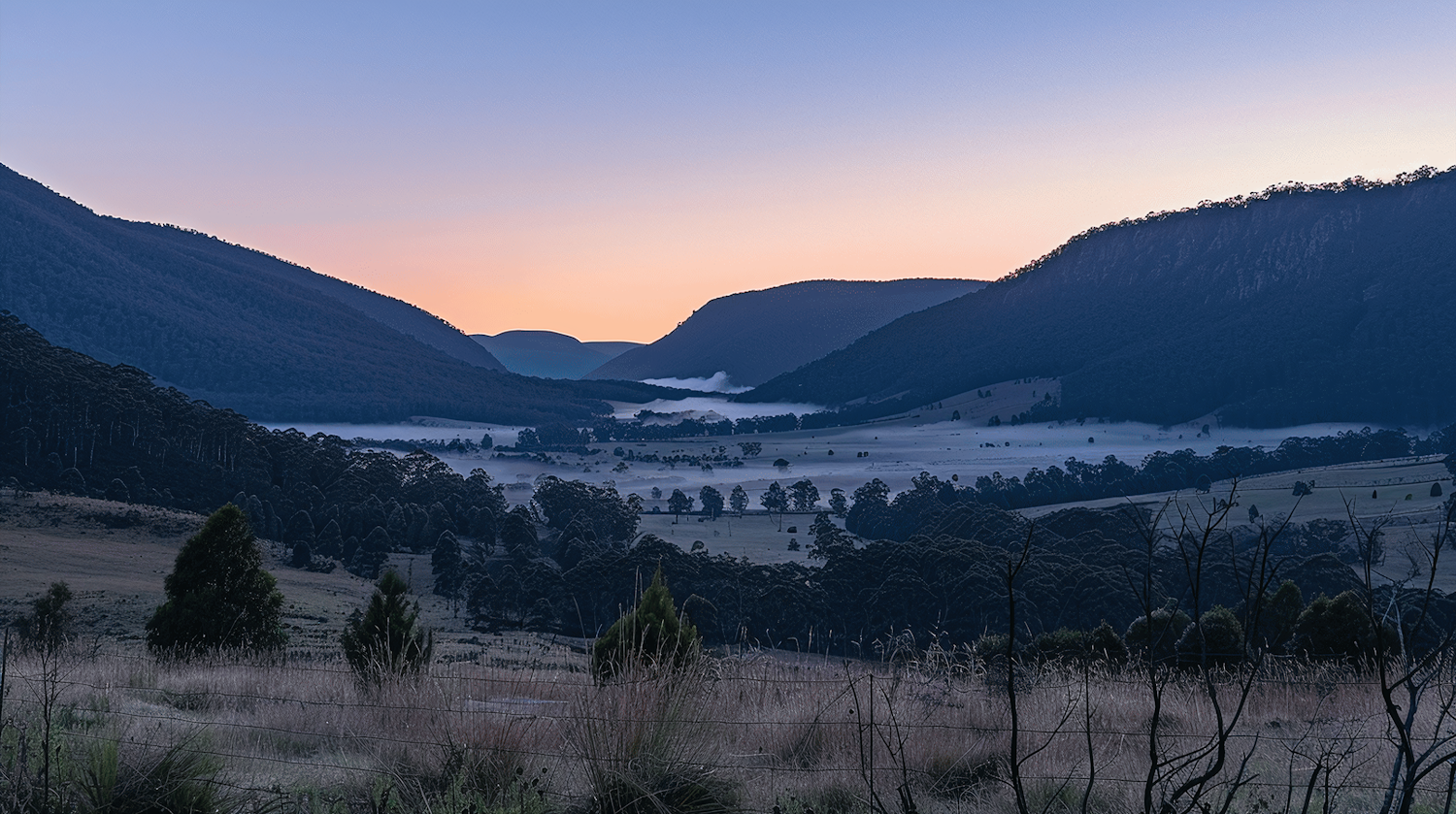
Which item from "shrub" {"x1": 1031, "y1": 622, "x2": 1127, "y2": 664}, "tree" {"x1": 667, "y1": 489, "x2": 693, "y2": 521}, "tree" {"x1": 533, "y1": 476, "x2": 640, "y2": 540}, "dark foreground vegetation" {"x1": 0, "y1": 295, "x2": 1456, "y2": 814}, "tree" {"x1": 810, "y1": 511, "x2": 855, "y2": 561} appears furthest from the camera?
"tree" {"x1": 667, "y1": 489, "x2": 693, "y2": 521}

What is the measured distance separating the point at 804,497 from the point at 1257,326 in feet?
339

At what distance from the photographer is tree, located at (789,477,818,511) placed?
93.2 m

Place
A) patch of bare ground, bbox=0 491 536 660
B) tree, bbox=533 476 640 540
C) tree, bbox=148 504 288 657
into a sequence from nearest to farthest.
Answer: tree, bbox=148 504 288 657 → patch of bare ground, bbox=0 491 536 660 → tree, bbox=533 476 640 540

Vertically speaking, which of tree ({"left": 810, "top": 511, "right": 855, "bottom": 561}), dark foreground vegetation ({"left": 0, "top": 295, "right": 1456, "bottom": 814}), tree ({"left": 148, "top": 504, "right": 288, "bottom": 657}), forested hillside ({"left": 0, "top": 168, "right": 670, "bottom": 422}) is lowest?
tree ({"left": 810, "top": 511, "right": 855, "bottom": 561})

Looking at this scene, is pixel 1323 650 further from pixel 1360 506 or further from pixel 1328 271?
pixel 1328 271

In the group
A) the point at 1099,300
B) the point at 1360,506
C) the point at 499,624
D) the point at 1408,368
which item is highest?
the point at 1099,300

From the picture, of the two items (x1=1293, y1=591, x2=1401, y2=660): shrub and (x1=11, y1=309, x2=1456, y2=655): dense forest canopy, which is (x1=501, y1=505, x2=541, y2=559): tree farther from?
(x1=1293, y1=591, x2=1401, y2=660): shrub

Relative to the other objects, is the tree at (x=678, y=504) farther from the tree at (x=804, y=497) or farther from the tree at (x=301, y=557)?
the tree at (x=301, y=557)

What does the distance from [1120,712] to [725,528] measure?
74.5m

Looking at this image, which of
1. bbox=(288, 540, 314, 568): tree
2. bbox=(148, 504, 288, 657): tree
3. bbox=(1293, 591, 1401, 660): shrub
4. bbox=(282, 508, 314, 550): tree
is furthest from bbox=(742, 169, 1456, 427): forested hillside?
bbox=(148, 504, 288, 657): tree

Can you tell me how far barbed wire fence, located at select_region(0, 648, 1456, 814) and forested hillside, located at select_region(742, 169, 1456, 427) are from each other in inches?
6111

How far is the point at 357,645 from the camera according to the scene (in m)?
13.9

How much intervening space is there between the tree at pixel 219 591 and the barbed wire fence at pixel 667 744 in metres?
13.1

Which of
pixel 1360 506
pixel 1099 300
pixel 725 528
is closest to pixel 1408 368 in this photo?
pixel 1099 300
